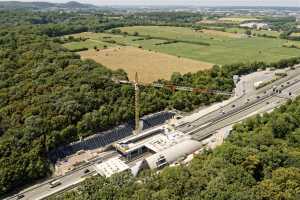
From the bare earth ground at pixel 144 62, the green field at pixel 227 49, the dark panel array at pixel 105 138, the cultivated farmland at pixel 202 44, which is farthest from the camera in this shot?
the cultivated farmland at pixel 202 44

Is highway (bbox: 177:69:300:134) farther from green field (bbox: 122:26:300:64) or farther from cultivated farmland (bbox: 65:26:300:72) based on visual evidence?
green field (bbox: 122:26:300:64)

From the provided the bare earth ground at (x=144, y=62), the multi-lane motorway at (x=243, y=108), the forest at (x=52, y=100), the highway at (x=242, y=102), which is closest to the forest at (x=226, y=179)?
the forest at (x=52, y=100)

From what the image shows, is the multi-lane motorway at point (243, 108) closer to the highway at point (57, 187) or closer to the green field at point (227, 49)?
the highway at point (57, 187)

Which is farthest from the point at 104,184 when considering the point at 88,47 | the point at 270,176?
the point at 88,47

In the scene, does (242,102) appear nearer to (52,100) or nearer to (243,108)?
(243,108)

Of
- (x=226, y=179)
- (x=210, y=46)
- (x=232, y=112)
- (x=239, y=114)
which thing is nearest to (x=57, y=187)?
(x=226, y=179)

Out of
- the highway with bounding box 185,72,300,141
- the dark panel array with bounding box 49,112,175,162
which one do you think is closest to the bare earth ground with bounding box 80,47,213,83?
the dark panel array with bounding box 49,112,175,162
